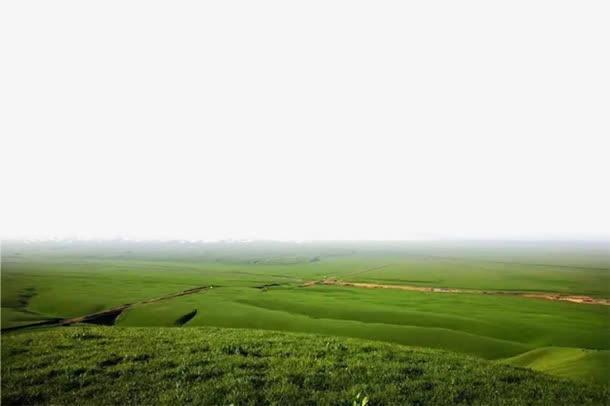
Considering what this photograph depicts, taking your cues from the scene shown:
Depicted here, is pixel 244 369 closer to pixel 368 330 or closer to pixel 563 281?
pixel 368 330

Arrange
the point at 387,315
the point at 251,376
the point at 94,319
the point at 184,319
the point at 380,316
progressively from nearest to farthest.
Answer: the point at 251,376
the point at 184,319
the point at 94,319
the point at 380,316
the point at 387,315

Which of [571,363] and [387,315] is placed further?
[387,315]

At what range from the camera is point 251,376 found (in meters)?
12.6

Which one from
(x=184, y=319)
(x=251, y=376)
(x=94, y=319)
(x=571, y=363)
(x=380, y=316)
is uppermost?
(x=251, y=376)

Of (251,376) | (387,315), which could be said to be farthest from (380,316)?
(251,376)

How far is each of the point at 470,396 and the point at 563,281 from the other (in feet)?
398

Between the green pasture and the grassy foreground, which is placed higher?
the grassy foreground

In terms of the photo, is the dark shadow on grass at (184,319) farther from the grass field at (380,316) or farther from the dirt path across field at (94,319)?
the dirt path across field at (94,319)

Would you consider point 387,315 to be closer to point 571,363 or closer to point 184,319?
point 571,363

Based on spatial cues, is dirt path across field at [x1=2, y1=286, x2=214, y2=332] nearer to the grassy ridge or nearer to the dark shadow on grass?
the dark shadow on grass

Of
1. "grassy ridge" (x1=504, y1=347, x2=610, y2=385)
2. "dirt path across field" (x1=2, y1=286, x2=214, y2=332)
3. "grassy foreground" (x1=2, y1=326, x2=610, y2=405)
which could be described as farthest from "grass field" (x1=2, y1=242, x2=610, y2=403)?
"dirt path across field" (x1=2, y1=286, x2=214, y2=332)

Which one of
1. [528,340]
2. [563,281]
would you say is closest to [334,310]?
[528,340]

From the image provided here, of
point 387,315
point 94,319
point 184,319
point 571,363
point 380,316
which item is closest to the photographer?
point 571,363

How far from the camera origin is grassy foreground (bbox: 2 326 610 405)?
36.7 ft
